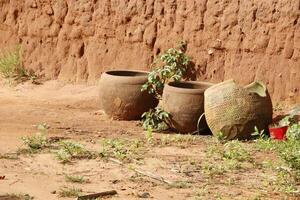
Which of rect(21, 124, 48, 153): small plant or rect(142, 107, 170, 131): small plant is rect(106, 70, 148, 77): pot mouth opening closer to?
rect(142, 107, 170, 131): small plant

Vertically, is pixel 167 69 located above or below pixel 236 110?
above

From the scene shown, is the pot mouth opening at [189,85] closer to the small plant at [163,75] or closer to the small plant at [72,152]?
the small plant at [163,75]

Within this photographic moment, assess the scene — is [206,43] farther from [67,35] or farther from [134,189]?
[134,189]

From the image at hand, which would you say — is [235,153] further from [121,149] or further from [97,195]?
[97,195]

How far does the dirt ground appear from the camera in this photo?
5469 millimetres

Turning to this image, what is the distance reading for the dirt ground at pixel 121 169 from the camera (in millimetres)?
5469

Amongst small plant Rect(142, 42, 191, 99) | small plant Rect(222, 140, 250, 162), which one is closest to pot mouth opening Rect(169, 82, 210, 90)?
small plant Rect(142, 42, 191, 99)

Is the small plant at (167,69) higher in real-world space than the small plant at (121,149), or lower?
higher

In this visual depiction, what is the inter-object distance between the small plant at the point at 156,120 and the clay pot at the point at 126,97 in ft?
1.21

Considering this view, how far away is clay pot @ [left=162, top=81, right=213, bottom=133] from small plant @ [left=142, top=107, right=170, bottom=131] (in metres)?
0.09

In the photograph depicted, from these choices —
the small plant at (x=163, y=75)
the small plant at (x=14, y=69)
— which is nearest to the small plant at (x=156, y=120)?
the small plant at (x=163, y=75)

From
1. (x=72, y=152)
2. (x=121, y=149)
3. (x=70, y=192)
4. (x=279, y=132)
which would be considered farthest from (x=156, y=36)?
(x=70, y=192)

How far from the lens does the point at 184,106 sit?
7441mm

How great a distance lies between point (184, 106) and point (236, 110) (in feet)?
2.09
